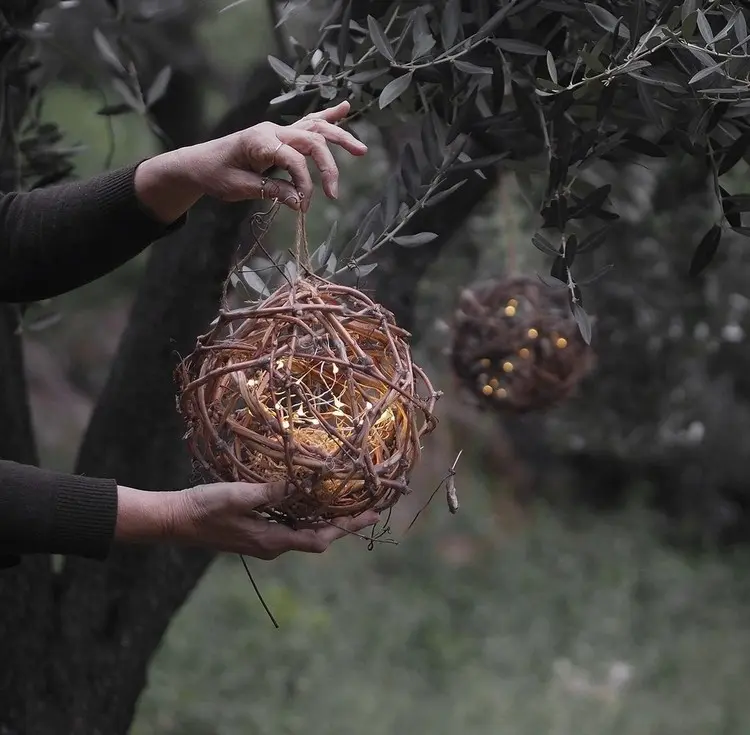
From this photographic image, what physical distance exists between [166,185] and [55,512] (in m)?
0.44

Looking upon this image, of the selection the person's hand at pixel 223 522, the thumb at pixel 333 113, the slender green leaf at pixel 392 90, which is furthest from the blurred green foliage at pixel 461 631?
the person's hand at pixel 223 522

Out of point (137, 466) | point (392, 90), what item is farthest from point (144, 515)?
point (137, 466)

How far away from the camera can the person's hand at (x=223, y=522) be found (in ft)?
3.90

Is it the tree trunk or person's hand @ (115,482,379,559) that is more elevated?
person's hand @ (115,482,379,559)

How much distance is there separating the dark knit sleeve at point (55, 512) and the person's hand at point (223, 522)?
28 mm

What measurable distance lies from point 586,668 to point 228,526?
11.5 feet

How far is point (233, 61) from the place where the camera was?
5.41 meters

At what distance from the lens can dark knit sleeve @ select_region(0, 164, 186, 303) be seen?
1.45 meters

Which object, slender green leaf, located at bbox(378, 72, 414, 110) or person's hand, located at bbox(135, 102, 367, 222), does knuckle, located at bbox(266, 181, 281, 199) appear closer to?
person's hand, located at bbox(135, 102, 367, 222)

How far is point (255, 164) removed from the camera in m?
1.32

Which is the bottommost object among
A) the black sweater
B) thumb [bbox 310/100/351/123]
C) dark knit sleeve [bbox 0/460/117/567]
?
dark knit sleeve [bbox 0/460/117/567]

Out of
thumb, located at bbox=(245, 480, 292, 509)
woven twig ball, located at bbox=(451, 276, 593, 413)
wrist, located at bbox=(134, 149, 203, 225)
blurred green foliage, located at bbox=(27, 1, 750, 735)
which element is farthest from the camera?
blurred green foliage, located at bbox=(27, 1, 750, 735)

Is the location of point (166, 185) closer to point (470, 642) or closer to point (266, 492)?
point (266, 492)

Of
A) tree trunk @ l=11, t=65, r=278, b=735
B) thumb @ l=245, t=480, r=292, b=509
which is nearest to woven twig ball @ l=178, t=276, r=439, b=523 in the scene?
thumb @ l=245, t=480, r=292, b=509
